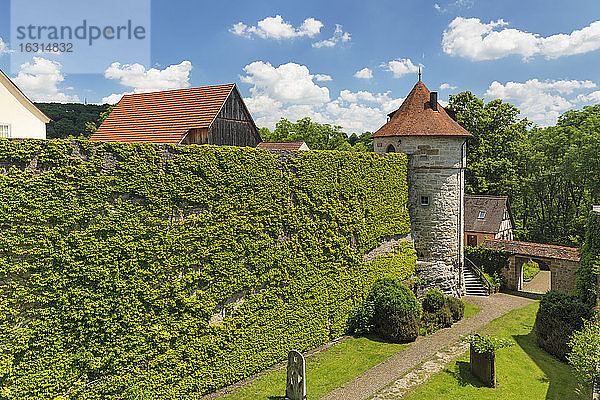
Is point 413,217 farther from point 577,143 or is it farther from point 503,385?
point 577,143

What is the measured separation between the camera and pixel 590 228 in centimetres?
1653

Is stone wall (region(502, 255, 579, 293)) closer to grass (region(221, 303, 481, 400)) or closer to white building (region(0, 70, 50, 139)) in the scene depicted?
grass (region(221, 303, 481, 400))

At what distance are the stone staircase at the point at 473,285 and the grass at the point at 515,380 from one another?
6928 mm

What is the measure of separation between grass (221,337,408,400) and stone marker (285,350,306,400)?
350 millimetres

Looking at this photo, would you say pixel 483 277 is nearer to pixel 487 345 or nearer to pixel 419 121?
pixel 419 121

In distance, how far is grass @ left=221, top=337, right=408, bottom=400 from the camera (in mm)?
12045

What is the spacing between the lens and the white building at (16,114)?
53.9 ft

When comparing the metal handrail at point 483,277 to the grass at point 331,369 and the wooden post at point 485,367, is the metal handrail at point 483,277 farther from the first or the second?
the wooden post at point 485,367

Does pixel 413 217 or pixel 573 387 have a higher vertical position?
pixel 413 217

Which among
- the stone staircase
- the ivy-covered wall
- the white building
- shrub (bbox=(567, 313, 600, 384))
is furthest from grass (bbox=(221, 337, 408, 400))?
the white building

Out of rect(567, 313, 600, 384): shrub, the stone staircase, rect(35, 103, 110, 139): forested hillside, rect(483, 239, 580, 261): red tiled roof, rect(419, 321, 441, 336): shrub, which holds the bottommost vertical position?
rect(419, 321, 441, 336): shrub

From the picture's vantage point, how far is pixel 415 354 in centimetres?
1475

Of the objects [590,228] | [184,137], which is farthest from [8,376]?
[590,228]

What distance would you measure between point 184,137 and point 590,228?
17.4 m
